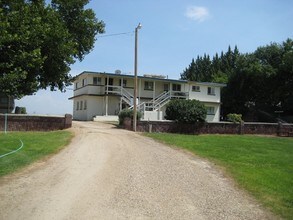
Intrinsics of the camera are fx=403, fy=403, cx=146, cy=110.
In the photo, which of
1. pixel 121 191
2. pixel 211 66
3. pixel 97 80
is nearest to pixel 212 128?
pixel 97 80

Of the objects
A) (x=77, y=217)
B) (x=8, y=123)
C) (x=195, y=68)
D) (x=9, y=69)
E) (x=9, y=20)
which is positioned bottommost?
(x=77, y=217)

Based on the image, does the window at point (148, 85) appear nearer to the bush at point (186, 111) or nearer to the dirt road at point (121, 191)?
the bush at point (186, 111)

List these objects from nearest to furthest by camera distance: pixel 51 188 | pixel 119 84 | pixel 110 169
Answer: pixel 51 188
pixel 110 169
pixel 119 84

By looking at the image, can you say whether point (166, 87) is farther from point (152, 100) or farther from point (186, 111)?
point (186, 111)

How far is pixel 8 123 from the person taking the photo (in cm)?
2553

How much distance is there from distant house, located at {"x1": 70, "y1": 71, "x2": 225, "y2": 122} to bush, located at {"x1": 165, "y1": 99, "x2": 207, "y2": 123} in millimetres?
8126

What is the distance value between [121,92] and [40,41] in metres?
20.3

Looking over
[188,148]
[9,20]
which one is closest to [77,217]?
[188,148]

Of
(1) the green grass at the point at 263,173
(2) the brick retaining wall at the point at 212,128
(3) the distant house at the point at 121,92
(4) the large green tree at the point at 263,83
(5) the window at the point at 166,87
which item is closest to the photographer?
(1) the green grass at the point at 263,173

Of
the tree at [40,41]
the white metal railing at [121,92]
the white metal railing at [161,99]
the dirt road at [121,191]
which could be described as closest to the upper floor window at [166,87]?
the white metal railing at [161,99]

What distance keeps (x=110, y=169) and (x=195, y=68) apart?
7637 centimetres

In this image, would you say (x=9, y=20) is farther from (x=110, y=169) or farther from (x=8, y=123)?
(x=110, y=169)

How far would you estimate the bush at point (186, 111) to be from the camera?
31.3 metres

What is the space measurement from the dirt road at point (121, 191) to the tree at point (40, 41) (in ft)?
25.7
